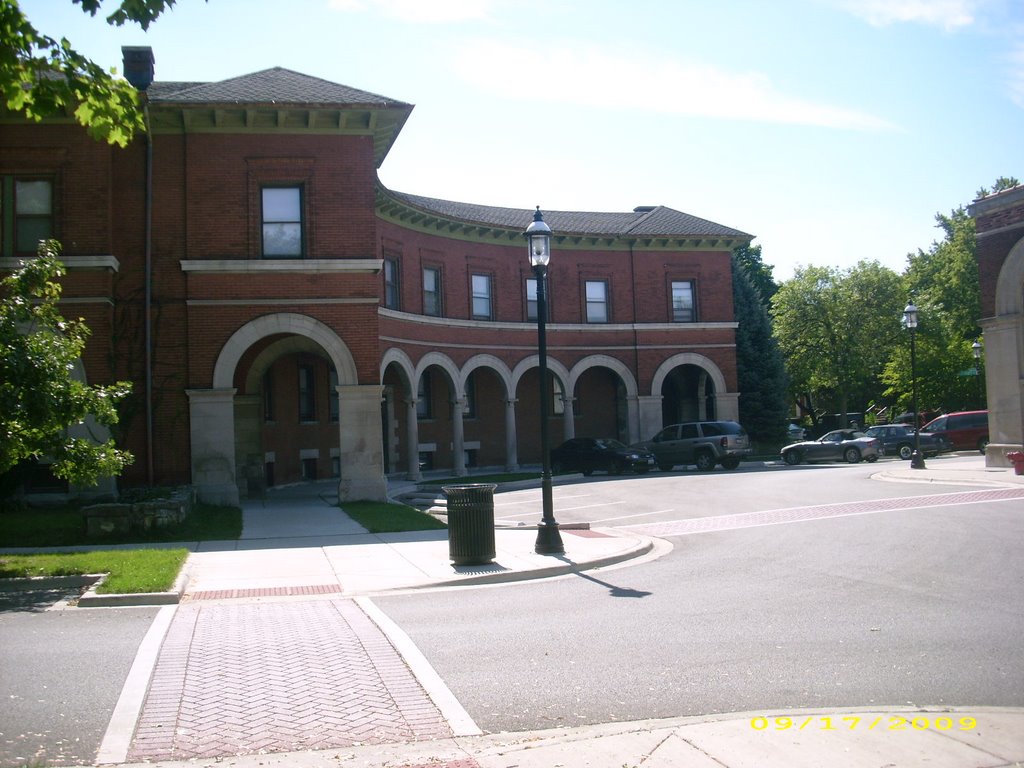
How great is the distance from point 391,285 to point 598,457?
952 centimetres

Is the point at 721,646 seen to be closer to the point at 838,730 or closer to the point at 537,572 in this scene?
the point at 838,730

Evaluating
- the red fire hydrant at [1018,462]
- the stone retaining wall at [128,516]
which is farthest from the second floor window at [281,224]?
the red fire hydrant at [1018,462]

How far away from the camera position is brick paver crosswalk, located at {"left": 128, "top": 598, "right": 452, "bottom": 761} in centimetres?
586

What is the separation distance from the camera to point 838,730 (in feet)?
18.9

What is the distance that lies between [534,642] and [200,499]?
15195mm

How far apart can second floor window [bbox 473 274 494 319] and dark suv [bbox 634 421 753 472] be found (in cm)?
771

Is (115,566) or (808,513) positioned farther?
(808,513)

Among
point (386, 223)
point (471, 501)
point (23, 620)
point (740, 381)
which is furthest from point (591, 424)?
point (23, 620)

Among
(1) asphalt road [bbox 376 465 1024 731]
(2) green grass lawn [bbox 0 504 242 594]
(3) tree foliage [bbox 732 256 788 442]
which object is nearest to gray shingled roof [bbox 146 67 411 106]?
(2) green grass lawn [bbox 0 504 242 594]

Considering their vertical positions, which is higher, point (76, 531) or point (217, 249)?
point (217, 249)

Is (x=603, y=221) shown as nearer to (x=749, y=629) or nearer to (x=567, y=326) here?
(x=567, y=326)

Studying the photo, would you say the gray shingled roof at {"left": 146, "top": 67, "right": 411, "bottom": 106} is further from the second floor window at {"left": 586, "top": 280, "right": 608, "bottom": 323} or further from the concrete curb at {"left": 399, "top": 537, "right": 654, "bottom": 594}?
the second floor window at {"left": 586, "top": 280, "right": 608, "bottom": 323}

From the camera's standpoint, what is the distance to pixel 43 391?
12.5 metres

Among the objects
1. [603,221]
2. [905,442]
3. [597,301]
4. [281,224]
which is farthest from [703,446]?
[281,224]
